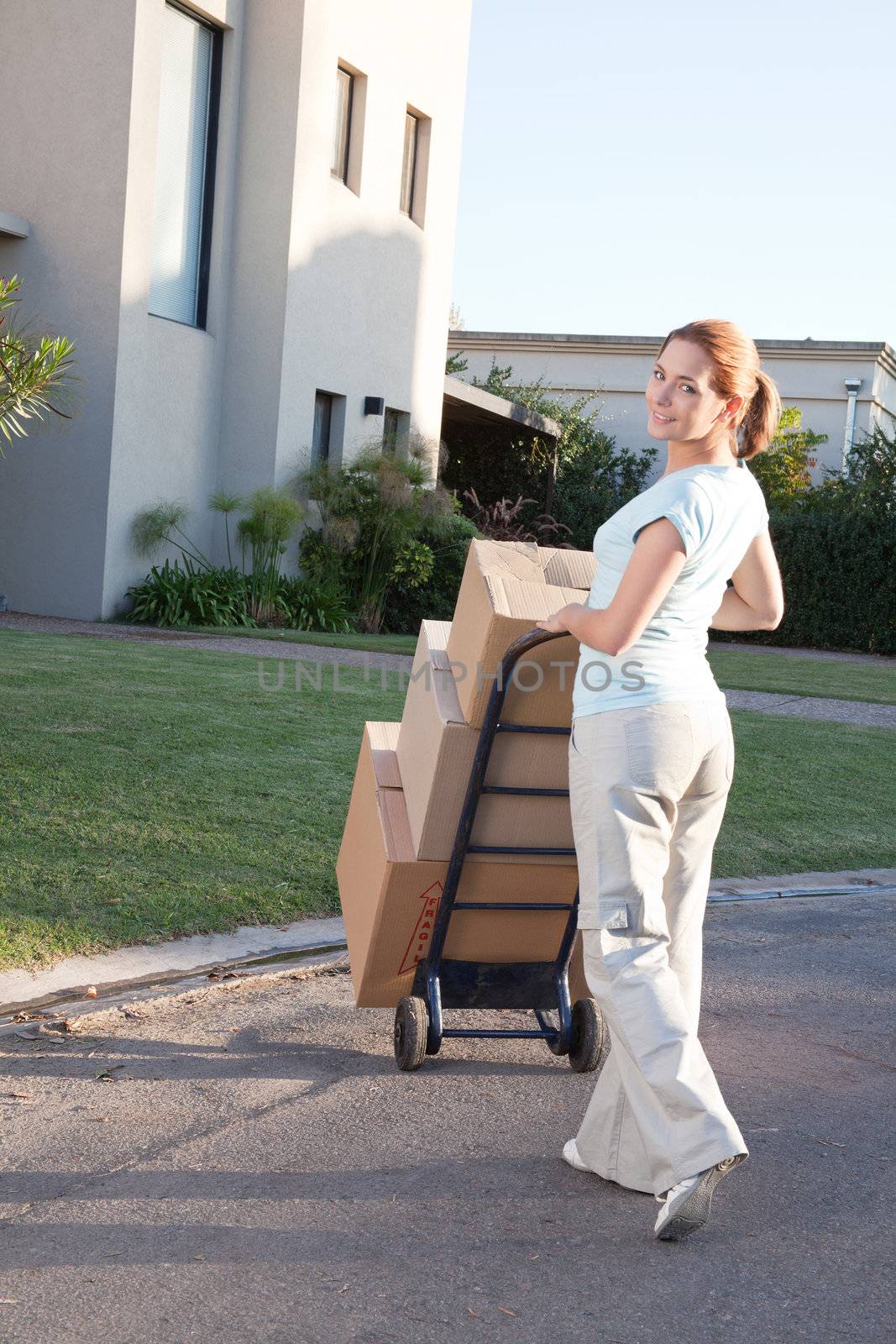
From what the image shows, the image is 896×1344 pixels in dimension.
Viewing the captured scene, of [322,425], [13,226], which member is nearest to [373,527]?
[322,425]

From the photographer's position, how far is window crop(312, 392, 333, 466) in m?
16.9

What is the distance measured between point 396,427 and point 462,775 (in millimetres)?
15539

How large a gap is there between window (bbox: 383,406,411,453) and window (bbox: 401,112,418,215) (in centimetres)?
275

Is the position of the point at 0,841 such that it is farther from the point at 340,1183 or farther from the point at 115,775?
the point at 340,1183

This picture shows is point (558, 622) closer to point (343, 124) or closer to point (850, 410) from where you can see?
point (343, 124)

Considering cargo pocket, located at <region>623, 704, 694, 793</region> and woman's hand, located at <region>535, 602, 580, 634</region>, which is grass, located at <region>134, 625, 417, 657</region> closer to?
woman's hand, located at <region>535, 602, 580, 634</region>

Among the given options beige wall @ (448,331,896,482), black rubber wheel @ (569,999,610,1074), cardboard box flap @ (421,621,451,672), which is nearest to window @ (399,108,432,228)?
beige wall @ (448,331,896,482)

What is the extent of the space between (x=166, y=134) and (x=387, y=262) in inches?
155

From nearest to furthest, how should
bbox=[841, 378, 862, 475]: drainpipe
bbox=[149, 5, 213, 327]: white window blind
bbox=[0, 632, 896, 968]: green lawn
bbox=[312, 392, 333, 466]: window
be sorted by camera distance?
bbox=[0, 632, 896, 968]: green lawn, bbox=[149, 5, 213, 327]: white window blind, bbox=[312, 392, 333, 466]: window, bbox=[841, 378, 862, 475]: drainpipe

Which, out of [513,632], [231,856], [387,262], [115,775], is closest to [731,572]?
[513,632]

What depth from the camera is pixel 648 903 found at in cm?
290

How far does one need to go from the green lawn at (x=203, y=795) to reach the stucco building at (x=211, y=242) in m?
3.48

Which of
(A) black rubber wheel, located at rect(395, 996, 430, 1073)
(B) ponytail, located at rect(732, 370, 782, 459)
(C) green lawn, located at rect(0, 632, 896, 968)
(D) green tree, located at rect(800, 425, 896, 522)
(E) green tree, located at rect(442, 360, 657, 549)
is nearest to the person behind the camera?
(B) ponytail, located at rect(732, 370, 782, 459)

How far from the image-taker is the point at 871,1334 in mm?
2574
